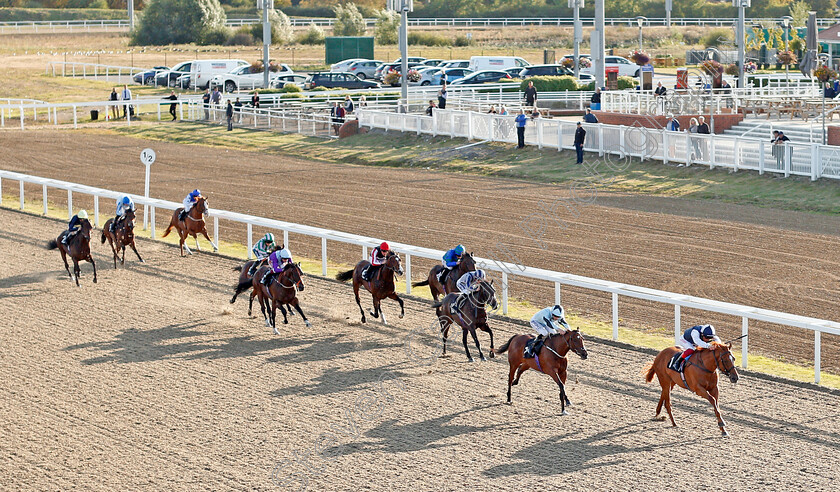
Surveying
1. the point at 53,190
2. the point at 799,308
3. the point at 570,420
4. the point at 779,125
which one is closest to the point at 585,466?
the point at 570,420

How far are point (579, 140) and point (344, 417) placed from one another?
58.0 ft

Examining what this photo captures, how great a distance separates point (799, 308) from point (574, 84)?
27418mm

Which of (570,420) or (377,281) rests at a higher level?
(377,281)

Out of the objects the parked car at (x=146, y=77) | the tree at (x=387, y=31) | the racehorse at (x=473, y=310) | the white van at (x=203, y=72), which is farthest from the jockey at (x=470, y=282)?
the tree at (x=387, y=31)

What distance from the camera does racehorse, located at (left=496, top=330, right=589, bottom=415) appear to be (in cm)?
961

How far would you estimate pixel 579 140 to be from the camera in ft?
87.2

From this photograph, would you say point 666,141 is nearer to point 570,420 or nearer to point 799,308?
point 799,308

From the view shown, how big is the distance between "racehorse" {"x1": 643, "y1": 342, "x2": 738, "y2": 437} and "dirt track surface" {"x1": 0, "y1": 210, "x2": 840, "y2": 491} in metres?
0.31

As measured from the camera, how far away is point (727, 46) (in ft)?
216

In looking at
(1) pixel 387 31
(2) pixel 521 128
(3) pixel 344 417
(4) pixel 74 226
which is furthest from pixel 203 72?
(3) pixel 344 417

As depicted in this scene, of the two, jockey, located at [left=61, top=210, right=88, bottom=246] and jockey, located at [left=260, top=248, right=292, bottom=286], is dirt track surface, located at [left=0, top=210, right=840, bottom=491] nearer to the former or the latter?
jockey, located at [left=260, top=248, right=292, bottom=286]

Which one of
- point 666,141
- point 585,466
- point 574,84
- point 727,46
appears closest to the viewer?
point 585,466

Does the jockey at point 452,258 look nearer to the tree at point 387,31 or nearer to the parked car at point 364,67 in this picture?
the parked car at point 364,67

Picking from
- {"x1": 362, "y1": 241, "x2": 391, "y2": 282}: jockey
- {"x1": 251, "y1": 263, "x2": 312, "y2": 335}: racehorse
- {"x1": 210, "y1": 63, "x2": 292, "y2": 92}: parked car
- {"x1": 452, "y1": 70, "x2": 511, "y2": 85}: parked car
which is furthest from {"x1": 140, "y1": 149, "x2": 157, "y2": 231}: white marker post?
{"x1": 210, "y1": 63, "x2": 292, "y2": 92}: parked car
